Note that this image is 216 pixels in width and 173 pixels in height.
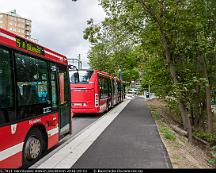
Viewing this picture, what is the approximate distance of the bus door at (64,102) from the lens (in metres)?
8.17

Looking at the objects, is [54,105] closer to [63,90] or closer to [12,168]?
[63,90]

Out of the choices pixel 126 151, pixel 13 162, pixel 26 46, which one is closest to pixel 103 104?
pixel 126 151

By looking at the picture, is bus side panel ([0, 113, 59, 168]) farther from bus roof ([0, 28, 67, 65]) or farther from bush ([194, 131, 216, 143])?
bush ([194, 131, 216, 143])

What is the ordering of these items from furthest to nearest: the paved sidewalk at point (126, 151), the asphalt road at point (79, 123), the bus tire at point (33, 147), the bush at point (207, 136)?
the bush at point (207, 136) < the asphalt road at point (79, 123) < the paved sidewalk at point (126, 151) < the bus tire at point (33, 147)

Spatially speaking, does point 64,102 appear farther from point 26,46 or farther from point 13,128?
point 13,128

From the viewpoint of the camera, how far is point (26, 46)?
235 inches

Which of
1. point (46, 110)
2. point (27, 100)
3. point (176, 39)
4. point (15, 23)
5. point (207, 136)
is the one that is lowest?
point (207, 136)

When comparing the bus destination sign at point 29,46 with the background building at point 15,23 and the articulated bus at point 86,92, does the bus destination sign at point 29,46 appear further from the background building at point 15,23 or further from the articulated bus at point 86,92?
the background building at point 15,23

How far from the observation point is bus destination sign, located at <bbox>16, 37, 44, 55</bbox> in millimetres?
5630

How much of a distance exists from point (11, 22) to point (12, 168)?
106 meters

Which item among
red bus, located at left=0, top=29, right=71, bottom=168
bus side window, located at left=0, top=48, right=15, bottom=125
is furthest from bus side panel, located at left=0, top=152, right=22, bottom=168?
bus side window, located at left=0, top=48, right=15, bottom=125

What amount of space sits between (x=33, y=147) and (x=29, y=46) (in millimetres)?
2427

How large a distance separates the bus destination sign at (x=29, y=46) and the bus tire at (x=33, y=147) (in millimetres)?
1947

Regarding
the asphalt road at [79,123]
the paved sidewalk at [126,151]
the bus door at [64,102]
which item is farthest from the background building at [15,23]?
the paved sidewalk at [126,151]
